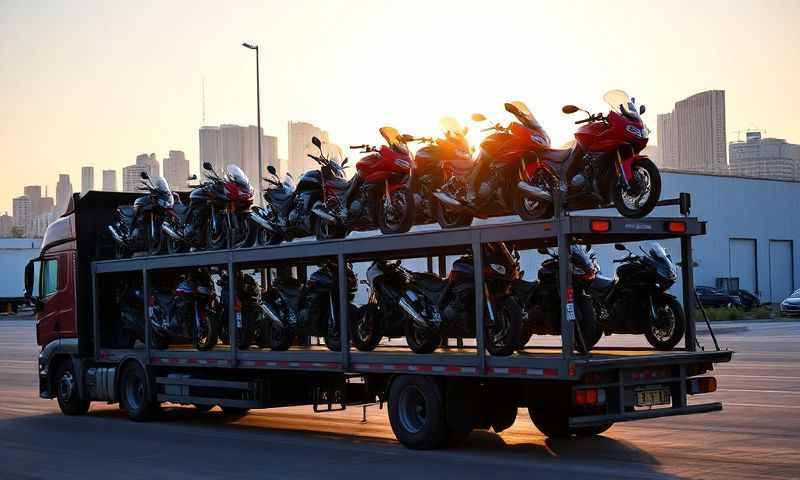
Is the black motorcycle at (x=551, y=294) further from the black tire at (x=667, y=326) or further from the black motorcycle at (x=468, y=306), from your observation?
the black tire at (x=667, y=326)

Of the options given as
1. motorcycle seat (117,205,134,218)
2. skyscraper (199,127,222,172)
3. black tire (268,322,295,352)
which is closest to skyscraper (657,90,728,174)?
skyscraper (199,127,222,172)

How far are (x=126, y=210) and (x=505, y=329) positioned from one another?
830 centimetres

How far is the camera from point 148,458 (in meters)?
12.3

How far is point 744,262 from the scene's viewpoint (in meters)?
→ 58.8

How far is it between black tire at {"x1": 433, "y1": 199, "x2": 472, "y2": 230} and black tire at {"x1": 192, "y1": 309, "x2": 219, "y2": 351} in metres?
4.28

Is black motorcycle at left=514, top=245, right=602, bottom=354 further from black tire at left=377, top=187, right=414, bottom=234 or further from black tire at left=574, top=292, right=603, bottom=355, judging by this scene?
black tire at left=377, top=187, right=414, bottom=234

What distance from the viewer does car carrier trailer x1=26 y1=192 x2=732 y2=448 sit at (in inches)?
427

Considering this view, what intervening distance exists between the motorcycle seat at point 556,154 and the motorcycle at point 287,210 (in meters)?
4.22

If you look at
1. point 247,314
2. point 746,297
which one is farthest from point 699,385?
point 746,297

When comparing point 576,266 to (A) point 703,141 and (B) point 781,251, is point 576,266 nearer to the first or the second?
(B) point 781,251

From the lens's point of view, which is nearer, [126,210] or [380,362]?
[380,362]

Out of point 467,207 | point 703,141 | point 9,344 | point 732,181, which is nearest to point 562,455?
point 467,207

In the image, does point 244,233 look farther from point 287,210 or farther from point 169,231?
point 169,231

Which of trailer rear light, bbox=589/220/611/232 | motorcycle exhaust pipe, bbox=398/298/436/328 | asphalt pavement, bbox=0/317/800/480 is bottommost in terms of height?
asphalt pavement, bbox=0/317/800/480
